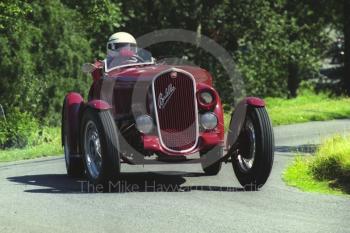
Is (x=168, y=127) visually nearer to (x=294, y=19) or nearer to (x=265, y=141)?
(x=265, y=141)

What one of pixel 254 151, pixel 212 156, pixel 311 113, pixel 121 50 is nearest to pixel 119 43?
pixel 121 50

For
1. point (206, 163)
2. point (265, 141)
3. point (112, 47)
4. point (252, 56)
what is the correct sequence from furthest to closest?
1. point (252, 56)
2. point (112, 47)
3. point (206, 163)
4. point (265, 141)

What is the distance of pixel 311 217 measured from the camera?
318 inches

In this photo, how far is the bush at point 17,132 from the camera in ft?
58.7

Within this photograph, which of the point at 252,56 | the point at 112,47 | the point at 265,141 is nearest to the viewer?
the point at 265,141

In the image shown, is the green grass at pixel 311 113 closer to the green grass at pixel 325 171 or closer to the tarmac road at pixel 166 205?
the green grass at pixel 325 171

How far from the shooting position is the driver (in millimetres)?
11367

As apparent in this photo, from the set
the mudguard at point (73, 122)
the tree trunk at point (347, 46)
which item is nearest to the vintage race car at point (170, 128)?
the mudguard at point (73, 122)

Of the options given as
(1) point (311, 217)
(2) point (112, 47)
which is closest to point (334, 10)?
(2) point (112, 47)

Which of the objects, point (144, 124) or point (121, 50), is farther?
point (121, 50)

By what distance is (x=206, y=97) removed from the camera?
33.2 ft

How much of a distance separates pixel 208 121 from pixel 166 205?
1.65 meters

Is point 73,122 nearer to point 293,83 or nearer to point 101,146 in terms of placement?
point 101,146

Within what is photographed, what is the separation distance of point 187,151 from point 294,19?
84.0 feet
